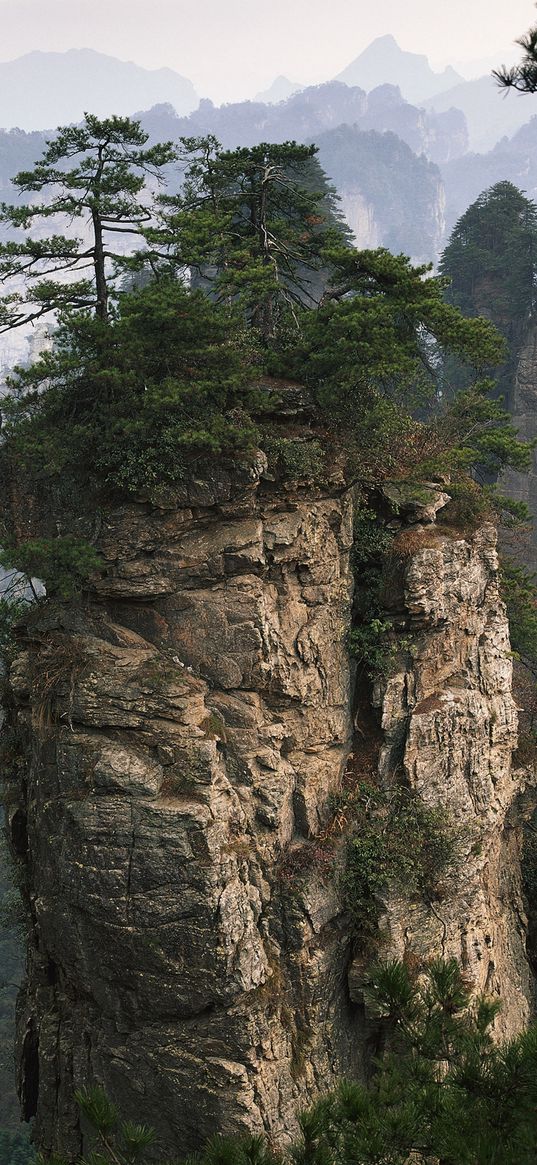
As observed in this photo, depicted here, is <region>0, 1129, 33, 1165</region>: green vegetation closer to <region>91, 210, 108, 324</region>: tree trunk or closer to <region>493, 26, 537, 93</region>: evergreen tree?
<region>91, 210, 108, 324</region>: tree trunk

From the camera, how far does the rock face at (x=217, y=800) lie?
505 inches

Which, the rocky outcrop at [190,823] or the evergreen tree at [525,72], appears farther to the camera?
the rocky outcrop at [190,823]

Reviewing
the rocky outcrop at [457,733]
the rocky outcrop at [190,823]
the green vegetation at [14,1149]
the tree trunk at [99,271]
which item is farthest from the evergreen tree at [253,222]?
the green vegetation at [14,1149]

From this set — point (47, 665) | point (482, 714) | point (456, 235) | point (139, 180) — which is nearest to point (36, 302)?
point (139, 180)

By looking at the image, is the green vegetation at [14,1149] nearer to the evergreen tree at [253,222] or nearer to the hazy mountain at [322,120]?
the evergreen tree at [253,222]

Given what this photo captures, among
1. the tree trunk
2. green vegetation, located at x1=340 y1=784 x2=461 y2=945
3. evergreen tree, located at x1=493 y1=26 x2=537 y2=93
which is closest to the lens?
evergreen tree, located at x1=493 y1=26 x2=537 y2=93

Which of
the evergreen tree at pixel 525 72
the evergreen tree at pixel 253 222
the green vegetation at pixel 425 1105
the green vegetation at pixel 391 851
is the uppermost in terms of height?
the evergreen tree at pixel 253 222

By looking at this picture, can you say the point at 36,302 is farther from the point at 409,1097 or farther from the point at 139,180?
the point at 409,1097

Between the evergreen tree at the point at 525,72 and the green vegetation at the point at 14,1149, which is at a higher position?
the evergreen tree at the point at 525,72

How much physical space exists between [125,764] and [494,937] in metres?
8.86

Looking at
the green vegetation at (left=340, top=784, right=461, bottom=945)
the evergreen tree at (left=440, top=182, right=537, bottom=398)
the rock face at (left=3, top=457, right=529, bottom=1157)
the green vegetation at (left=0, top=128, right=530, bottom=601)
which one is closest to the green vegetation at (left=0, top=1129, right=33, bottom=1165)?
the rock face at (left=3, top=457, right=529, bottom=1157)

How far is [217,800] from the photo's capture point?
13047 millimetres

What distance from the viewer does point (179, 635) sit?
46.6 feet

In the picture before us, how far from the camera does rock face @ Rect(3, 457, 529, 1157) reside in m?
12.8
